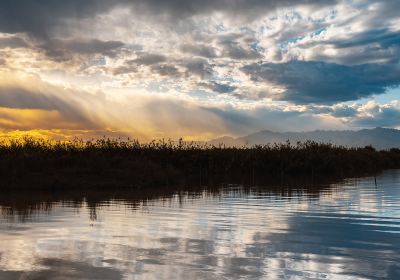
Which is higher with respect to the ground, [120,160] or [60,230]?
[120,160]

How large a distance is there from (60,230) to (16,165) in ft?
38.1

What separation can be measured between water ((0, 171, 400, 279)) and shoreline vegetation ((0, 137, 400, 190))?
5240 mm

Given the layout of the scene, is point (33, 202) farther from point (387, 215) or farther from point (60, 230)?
point (387, 215)

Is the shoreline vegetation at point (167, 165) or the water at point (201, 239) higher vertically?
the shoreline vegetation at point (167, 165)

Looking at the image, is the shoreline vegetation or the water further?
the shoreline vegetation

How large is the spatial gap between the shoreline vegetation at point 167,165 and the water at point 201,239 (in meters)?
5.24

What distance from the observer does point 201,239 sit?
7645mm

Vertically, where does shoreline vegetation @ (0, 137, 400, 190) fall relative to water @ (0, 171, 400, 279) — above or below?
above

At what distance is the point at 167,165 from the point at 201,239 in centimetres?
1526

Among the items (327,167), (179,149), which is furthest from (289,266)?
(327,167)

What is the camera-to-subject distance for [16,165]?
62.8ft

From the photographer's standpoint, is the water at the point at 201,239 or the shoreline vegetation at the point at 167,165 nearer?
the water at the point at 201,239

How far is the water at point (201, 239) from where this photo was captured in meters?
5.74

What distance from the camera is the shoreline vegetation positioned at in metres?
18.6
